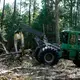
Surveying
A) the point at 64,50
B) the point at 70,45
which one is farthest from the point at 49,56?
the point at 70,45

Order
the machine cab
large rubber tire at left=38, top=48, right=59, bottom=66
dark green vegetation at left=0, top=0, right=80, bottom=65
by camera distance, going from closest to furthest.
Answer: the machine cab < large rubber tire at left=38, top=48, right=59, bottom=66 < dark green vegetation at left=0, top=0, right=80, bottom=65

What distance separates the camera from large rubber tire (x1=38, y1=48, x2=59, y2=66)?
14346 millimetres

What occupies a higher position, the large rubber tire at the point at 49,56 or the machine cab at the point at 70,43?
the machine cab at the point at 70,43

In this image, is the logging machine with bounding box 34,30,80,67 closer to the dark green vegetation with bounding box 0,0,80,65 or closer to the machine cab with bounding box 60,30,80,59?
the machine cab with bounding box 60,30,80,59

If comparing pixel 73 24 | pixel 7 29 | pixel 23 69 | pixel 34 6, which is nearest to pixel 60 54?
pixel 23 69

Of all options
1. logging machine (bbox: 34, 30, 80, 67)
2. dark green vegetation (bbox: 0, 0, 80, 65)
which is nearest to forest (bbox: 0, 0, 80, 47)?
dark green vegetation (bbox: 0, 0, 80, 65)

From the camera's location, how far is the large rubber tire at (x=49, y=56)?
1435 cm

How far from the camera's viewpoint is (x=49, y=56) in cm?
1450

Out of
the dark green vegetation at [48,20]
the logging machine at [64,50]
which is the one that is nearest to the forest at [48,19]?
the dark green vegetation at [48,20]

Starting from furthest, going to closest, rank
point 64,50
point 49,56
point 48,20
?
point 48,20
point 49,56
point 64,50

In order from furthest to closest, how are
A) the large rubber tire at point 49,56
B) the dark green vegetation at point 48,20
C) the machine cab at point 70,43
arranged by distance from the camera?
1. the dark green vegetation at point 48,20
2. the large rubber tire at point 49,56
3. the machine cab at point 70,43

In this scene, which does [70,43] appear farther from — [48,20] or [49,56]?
[48,20]

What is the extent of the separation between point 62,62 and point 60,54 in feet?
2.78

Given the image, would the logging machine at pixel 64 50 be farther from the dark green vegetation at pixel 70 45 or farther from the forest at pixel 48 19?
the forest at pixel 48 19
